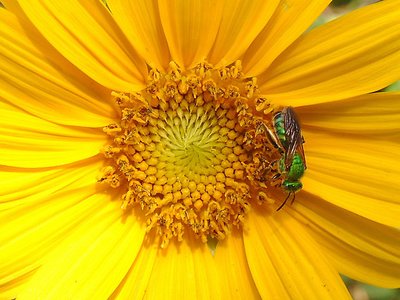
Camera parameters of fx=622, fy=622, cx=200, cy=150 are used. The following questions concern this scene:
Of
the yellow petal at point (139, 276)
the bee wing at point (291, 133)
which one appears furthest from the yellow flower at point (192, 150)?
the bee wing at point (291, 133)

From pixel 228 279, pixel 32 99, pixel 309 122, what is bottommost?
pixel 228 279

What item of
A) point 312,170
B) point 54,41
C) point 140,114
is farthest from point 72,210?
point 312,170

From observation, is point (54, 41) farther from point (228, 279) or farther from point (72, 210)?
point (228, 279)

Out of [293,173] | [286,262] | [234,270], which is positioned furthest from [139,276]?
[293,173]

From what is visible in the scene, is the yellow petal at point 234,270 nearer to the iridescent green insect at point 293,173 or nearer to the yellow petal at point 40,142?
the iridescent green insect at point 293,173

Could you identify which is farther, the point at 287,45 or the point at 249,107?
the point at 249,107

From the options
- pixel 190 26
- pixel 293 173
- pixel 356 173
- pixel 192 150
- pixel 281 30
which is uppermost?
pixel 190 26

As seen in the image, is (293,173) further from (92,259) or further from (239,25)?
(92,259)
